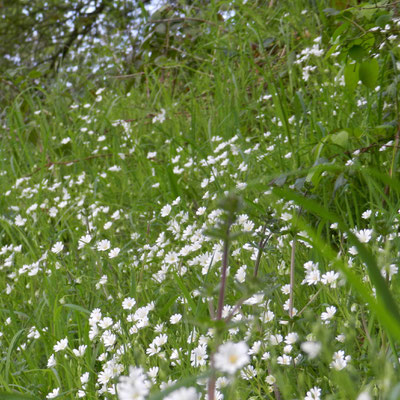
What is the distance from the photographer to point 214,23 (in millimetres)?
3789

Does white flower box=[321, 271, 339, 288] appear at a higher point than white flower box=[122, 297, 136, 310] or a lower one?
lower

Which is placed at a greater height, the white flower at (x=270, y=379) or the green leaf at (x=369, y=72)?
the green leaf at (x=369, y=72)

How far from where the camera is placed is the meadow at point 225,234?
115 cm

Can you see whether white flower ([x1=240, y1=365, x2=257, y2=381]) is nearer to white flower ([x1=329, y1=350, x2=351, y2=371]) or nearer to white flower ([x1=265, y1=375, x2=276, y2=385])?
white flower ([x1=265, y1=375, x2=276, y2=385])

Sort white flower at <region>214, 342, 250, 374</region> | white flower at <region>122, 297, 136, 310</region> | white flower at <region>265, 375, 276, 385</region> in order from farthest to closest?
white flower at <region>122, 297, 136, 310</region>
white flower at <region>265, 375, 276, 385</region>
white flower at <region>214, 342, 250, 374</region>

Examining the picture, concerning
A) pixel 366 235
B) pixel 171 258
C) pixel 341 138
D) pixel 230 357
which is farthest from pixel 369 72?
pixel 230 357

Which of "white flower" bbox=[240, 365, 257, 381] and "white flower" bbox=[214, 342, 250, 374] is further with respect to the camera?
"white flower" bbox=[240, 365, 257, 381]

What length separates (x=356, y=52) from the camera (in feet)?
5.64

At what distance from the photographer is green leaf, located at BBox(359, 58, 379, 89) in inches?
72.4

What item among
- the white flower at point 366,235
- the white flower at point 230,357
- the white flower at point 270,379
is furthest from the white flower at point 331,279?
the white flower at point 230,357

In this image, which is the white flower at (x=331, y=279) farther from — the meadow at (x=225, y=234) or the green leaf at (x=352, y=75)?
the green leaf at (x=352, y=75)

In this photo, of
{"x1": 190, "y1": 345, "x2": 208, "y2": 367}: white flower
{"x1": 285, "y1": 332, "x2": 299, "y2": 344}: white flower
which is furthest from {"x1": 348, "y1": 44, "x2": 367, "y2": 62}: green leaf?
{"x1": 190, "y1": 345, "x2": 208, "y2": 367}: white flower

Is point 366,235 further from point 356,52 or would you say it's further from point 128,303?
point 128,303

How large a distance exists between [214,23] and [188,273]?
227 centimetres
